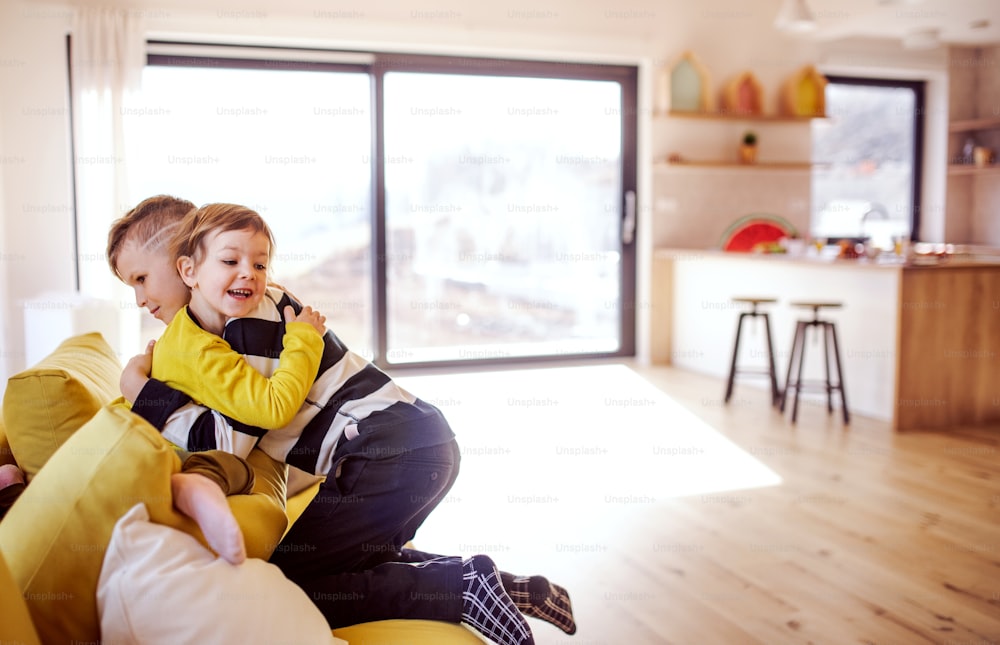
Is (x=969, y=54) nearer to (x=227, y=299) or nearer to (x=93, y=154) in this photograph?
(x=93, y=154)

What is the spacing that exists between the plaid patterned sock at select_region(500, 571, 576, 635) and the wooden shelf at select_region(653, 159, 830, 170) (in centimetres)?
525

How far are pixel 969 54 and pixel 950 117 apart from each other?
0.59m

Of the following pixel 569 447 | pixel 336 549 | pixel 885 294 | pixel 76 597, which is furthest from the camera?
pixel 885 294

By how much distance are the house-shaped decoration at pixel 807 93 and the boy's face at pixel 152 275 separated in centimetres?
613

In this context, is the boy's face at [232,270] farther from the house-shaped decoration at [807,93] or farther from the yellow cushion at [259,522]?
the house-shaped decoration at [807,93]

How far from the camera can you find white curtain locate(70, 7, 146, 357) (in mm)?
5348

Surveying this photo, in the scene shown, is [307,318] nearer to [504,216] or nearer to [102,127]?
[102,127]

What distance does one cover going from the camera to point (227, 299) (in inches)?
67.9

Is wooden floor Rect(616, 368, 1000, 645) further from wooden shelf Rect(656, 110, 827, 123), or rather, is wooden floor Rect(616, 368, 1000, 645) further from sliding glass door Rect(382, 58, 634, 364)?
wooden shelf Rect(656, 110, 827, 123)

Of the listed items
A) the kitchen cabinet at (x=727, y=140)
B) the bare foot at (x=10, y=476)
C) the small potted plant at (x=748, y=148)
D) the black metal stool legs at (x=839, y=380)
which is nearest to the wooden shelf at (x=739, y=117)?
the kitchen cabinet at (x=727, y=140)

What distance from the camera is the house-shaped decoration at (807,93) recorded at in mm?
6992

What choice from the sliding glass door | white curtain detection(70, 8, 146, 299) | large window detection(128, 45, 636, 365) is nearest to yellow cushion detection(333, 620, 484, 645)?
white curtain detection(70, 8, 146, 299)

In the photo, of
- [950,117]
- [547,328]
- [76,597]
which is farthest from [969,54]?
[76,597]

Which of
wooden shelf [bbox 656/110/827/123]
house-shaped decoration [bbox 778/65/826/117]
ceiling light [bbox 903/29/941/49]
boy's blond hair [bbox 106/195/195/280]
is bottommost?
boy's blond hair [bbox 106/195/195/280]
